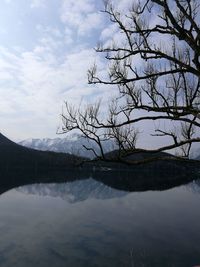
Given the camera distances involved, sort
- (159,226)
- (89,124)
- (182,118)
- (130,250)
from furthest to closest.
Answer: (159,226) < (130,250) < (89,124) < (182,118)

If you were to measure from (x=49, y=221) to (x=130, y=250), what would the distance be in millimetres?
20585

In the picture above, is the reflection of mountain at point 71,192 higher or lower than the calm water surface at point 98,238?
higher

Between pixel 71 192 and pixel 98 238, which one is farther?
pixel 71 192

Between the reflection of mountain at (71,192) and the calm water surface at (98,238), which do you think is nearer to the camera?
the calm water surface at (98,238)

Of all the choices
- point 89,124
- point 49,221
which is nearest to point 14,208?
point 49,221

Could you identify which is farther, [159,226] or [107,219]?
[107,219]

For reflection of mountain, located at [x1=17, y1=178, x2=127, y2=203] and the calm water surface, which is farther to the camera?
reflection of mountain, located at [x1=17, y1=178, x2=127, y2=203]

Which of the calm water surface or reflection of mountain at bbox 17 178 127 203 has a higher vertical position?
reflection of mountain at bbox 17 178 127 203

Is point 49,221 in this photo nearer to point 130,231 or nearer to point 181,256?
point 130,231

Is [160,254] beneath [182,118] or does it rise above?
beneath

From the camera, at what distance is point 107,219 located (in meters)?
59.7

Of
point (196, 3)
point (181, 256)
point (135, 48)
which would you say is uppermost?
point (196, 3)

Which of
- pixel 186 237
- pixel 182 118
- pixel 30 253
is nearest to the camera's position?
pixel 182 118

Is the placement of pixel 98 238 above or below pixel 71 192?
below
